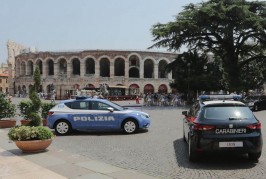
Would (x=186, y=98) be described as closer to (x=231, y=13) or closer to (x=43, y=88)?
(x=231, y=13)

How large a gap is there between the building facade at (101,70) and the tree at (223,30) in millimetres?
32606

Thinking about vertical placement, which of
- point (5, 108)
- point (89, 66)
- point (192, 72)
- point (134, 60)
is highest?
point (134, 60)

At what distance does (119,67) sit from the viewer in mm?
79000

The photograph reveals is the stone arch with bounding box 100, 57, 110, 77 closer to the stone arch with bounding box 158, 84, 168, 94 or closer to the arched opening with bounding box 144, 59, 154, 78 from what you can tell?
the arched opening with bounding box 144, 59, 154, 78

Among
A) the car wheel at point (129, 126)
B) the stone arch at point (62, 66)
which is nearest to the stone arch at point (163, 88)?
the stone arch at point (62, 66)

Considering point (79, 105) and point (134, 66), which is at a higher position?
point (134, 66)

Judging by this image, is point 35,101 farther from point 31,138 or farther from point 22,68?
point 22,68

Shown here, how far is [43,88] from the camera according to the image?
77.9 m

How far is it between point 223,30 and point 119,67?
139ft

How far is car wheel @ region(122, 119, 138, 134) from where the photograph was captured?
584 inches

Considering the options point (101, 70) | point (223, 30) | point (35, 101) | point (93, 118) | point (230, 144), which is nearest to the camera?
point (230, 144)

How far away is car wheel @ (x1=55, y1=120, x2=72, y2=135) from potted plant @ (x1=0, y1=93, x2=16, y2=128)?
450cm

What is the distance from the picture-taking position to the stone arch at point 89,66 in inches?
3027

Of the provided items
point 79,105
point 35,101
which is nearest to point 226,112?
point 35,101
